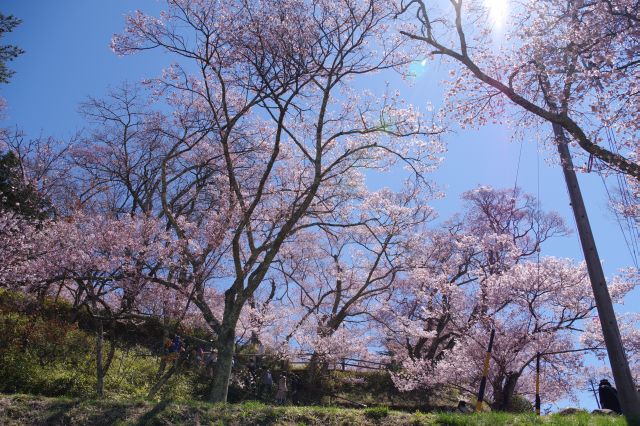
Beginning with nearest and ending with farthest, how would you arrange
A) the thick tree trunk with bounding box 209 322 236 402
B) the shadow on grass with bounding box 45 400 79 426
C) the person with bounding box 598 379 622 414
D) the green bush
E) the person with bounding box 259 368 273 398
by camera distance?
the shadow on grass with bounding box 45 400 79 426 < the thick tree trunk with bounding box 209 322 236 402 < the person with bounding box 598 379 622 414 < the green bush < the person with bounding box 259 368 273 398

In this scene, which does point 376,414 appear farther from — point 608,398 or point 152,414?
point 608,398

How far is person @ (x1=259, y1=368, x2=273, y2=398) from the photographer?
1633 centimetres

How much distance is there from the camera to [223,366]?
890 centimetres

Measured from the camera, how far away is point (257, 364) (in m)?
17.2

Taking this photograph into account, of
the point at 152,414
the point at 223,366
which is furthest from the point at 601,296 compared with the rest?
the point at 152,414

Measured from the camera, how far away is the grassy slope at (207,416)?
6.52 meters

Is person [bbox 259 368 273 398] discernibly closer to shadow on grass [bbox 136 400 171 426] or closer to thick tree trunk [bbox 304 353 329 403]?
thick tree trunk [bbox 304 353 329 403]

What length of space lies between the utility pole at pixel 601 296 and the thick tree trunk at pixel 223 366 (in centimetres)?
627

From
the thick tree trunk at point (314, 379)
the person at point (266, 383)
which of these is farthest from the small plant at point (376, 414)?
the thick tree trunk at point (314, 379)

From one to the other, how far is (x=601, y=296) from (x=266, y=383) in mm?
11708

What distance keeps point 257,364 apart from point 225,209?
7.45 meters

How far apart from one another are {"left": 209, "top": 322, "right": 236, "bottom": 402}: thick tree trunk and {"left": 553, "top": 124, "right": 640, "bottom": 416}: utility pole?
247 inches

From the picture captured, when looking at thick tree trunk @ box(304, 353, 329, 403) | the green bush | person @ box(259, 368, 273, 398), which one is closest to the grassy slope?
the green bush

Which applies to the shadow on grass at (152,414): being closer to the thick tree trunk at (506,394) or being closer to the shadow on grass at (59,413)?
the shadow on grass at (59,413)
